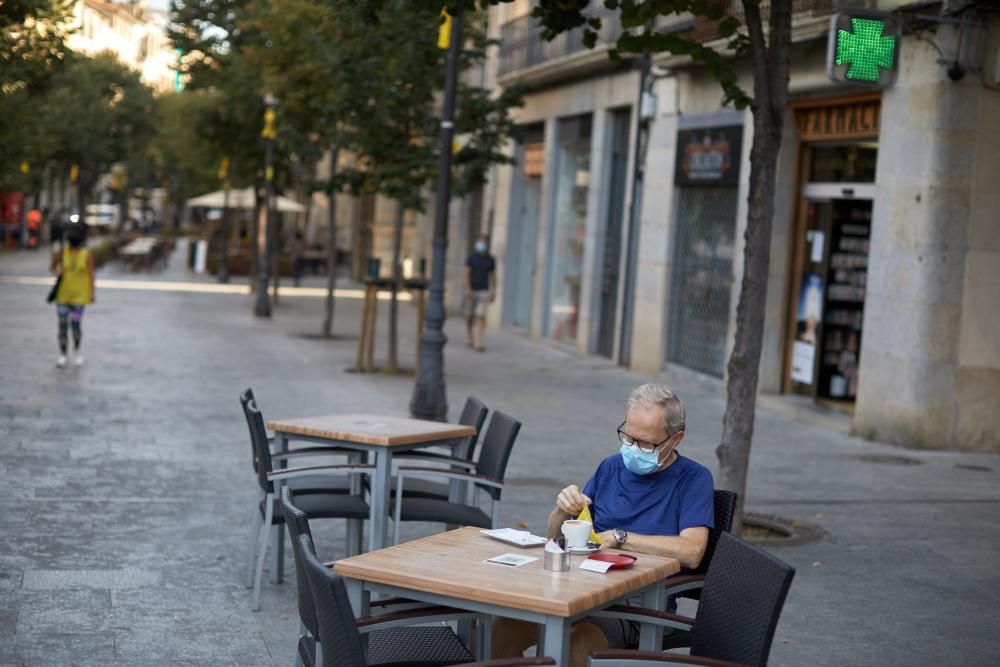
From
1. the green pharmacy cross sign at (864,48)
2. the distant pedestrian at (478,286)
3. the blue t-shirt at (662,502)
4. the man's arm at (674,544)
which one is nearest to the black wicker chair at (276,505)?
the blue t-shirt at (662,502)

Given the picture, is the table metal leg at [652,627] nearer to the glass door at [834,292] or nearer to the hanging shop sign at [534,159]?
the glass door at [834,292]

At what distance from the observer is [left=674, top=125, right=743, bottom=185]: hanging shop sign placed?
19812 millimetres

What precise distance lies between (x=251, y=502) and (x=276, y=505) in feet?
8.76

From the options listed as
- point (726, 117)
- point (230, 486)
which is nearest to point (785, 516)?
point (230, 486)

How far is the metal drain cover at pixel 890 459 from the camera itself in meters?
14.2

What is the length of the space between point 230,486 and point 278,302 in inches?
948

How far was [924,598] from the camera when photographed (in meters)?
8.59

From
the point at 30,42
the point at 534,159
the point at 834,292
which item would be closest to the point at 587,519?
the point at 30,42

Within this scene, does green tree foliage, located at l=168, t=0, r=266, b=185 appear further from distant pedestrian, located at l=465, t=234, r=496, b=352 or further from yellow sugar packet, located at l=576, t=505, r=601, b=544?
yellow sugar packet, located at l=576, t=505, r=601, b=544

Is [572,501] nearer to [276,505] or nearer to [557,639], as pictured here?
[557,639]

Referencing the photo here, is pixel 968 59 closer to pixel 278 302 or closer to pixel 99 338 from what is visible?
pixel 99 338

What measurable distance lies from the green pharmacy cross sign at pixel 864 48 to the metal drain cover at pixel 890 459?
369cm

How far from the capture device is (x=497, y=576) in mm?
4969

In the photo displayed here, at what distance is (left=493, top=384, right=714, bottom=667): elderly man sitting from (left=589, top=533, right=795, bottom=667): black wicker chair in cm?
41
